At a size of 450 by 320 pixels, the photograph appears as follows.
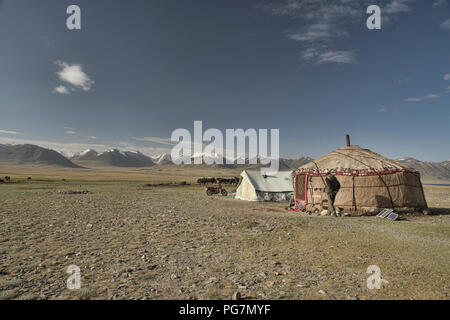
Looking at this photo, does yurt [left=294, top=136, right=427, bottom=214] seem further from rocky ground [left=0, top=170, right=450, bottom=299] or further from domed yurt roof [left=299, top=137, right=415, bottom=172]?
rocky ground [left=0, top=170, right=450, bottom=299]

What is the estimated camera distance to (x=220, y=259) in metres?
8.07

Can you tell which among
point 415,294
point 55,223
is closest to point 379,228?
point 415,294

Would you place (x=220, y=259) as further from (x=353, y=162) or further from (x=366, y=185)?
(x=353, y=162)

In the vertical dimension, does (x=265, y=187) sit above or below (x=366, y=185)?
below

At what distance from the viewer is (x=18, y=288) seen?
19.0 ft

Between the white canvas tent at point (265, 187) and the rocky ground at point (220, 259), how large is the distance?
14.8 m

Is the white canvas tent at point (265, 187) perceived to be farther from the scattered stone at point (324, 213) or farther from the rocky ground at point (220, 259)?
the rocky ground at point (220, 259)

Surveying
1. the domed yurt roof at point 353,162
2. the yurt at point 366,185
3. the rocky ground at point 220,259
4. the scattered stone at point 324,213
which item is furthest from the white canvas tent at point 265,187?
the rocky ground at point 220,259

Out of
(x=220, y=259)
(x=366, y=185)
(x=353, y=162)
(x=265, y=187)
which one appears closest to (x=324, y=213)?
(x=366, y=185)

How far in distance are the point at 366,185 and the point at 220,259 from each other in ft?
53.8

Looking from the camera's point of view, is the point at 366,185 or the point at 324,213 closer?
the point at 324,213

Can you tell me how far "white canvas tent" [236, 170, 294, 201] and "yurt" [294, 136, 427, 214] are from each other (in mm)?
6404

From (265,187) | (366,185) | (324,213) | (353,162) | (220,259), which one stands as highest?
(353,162)
